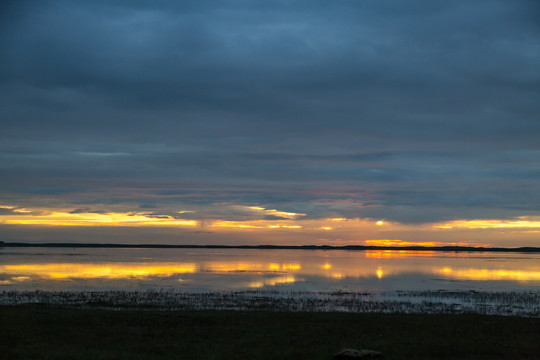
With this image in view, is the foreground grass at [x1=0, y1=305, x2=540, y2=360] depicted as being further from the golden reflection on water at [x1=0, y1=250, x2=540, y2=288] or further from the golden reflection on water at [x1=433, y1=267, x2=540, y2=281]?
the golden reflection on water at [x1=433, y1=267, x2=540, y2=281]

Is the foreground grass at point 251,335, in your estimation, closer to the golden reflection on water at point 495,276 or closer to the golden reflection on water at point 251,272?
the golden reflection on water at point 251,272

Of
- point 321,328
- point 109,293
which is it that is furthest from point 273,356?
point 109,293

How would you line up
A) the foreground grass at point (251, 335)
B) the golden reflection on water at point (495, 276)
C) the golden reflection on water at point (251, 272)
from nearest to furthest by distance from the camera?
the foreground grass at point (251, 335) → the golden reflection on water at point (251, 272) → the golden reflection on water at point (495, 276)

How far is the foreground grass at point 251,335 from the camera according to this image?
20250 mm

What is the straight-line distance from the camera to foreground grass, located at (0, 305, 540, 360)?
20250 millimetres

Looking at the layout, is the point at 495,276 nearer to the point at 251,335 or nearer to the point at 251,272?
the point at 251,272

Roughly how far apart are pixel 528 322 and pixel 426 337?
891 centimetres

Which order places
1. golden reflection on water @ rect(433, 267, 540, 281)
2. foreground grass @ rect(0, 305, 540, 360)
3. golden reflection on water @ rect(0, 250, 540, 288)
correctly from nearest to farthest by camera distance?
1. foreground grass @ rect(0, 305, 540, 360)
2. golden reflection on water @ rect(0, 250, 540, 288)
3. golden reflection on water @ rect(433, 267, 540, 281)

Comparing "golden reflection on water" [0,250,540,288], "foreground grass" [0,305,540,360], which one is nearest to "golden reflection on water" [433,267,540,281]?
"golden reflection on water" [0,250,540,288]

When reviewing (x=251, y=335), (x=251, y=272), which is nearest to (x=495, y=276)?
(x=251, y=272)

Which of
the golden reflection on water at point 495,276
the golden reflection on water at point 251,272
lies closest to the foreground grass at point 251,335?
the golden reflection on water at point 251,272

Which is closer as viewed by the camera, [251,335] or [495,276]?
[251,335]

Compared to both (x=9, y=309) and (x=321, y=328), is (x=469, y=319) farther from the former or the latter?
(x=9, y=309)

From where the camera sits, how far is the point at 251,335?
79.3 feet
